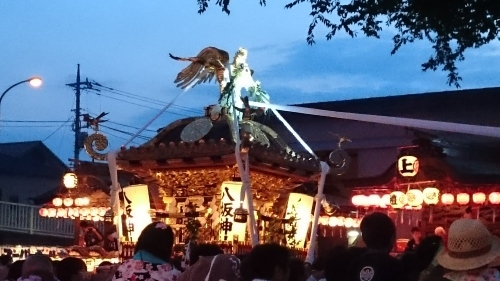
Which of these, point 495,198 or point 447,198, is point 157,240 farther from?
point 447,198

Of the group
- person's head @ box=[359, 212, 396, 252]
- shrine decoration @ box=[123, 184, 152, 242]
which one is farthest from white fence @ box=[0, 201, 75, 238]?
person's head @ box=[359, 212, 396, 252]

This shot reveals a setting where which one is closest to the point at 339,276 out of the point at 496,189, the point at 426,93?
the point at 496,189

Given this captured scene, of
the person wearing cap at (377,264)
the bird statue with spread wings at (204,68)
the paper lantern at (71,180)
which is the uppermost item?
the bird statue with spread wings at (204,68)

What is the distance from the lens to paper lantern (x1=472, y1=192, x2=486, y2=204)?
15539mm

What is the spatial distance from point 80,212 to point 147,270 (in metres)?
14.3

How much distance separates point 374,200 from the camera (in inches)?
688

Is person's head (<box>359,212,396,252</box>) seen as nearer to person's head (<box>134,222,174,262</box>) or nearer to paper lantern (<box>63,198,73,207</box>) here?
person's head (<box>134,222,174,262</box>)

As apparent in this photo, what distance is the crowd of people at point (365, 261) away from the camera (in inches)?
154

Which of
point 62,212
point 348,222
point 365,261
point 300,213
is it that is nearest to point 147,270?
point 365,261

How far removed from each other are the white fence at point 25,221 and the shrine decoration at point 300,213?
1460cm

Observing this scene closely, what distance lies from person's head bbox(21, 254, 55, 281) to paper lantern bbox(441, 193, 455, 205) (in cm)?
1082

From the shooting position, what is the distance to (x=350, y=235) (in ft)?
63.2

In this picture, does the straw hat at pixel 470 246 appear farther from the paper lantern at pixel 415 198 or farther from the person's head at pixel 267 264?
the paper lantern at pixel 415 198

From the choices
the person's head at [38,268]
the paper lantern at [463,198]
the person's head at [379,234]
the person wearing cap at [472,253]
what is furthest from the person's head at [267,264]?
the paper lantern at [463,198]
